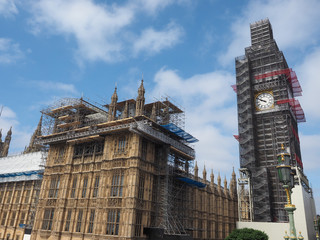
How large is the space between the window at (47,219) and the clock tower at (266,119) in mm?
39439

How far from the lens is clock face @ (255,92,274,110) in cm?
6612

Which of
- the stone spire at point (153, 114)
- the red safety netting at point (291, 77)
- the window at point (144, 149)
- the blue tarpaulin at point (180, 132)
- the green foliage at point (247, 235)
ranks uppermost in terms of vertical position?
the red safety netting at point (291, 77)

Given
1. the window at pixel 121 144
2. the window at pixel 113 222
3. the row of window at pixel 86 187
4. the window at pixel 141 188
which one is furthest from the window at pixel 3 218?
the window at pixel 141 188

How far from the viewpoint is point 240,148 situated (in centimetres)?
6562

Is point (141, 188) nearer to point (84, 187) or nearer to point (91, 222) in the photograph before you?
point (91, 222)

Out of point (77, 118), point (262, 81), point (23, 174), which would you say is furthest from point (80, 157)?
point (262, 81)

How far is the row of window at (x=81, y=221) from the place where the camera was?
42.3 m

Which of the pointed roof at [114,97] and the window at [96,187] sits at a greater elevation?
the pointed roof at [114,97]

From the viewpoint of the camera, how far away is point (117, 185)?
44.7m

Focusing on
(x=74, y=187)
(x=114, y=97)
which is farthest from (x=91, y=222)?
(x=114, y=97)

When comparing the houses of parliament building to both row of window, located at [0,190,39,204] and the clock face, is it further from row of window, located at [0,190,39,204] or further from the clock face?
the clock face

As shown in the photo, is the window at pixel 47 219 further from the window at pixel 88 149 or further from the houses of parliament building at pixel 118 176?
the window at pixel 88 149

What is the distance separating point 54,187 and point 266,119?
47.3 metres

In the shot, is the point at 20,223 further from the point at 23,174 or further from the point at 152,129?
the point at 152,129
